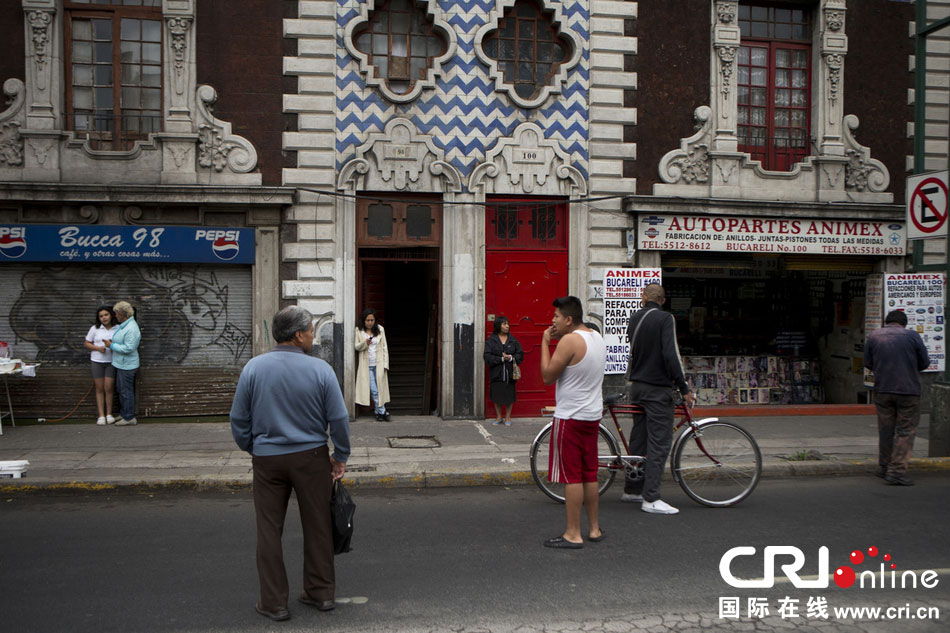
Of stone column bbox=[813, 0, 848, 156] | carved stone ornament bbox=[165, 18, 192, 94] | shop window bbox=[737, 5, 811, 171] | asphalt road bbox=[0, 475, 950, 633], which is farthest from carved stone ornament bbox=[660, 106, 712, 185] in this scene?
carved stone ornament bbox=[165, 18, 192, 94]

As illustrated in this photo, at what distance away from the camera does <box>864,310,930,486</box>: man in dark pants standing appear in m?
8.35

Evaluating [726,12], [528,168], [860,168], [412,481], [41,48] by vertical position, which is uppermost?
[726,12]

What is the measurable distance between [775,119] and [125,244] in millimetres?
10875

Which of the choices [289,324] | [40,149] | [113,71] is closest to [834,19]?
[113,71]

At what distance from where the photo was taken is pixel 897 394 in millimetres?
8398

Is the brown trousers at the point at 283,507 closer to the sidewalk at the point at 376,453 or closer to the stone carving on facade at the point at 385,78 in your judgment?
the sidewalk at the point at 376,453

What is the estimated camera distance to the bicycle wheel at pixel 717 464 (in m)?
7.16

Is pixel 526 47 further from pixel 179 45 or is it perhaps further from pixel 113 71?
pixel 113 71

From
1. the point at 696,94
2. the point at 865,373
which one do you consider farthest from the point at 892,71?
the point at 865,373

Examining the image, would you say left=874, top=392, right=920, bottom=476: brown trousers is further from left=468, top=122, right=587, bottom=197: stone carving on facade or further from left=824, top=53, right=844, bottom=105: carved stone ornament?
left=824, top=53, right=844, bottom=105: carved stone ornament

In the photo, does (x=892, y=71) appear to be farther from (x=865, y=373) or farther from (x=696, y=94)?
(x=865, y=373)

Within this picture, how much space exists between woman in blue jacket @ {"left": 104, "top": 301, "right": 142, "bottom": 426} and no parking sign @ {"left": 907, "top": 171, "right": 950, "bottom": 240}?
10802 millimetres

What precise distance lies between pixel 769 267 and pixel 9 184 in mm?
12539

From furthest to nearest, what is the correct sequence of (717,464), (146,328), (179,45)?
(146,328) < (179,45) < (717,464)
